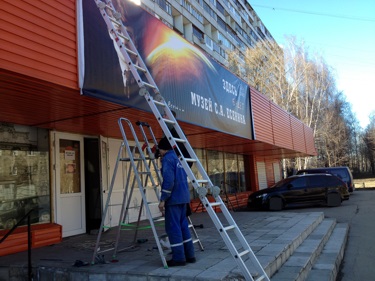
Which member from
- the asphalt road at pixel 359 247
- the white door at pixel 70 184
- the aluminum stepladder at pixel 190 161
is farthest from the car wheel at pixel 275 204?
the aluminum stepladder at pixel 190 161

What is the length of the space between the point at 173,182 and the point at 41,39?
2542 mm

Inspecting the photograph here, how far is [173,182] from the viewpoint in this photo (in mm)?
4504

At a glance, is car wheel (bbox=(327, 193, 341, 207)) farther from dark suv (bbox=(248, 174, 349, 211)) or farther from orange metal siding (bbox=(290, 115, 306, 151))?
orange metal siding (bbox=(290, 115, 306, 151))

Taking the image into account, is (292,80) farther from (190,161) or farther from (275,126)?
(190,161)

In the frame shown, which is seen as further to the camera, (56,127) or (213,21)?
(213,21)

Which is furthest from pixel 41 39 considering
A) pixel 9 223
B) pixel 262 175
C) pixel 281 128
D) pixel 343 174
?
pixel 343 174

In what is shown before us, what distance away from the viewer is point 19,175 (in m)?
7.16

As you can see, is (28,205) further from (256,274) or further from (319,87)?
(319,87)

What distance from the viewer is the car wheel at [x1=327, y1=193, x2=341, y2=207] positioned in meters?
16.0

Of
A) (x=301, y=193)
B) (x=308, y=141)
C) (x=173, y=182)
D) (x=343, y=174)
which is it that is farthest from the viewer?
(x=308, y=141)

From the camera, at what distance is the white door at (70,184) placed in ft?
26.1

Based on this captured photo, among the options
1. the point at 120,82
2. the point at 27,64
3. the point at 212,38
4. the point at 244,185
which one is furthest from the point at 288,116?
the point at 212,38

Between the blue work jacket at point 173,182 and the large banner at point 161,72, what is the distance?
63.2 inches

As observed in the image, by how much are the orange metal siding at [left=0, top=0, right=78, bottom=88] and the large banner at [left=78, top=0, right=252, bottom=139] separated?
0.61 feet
